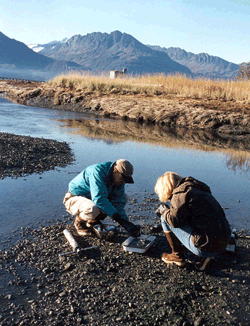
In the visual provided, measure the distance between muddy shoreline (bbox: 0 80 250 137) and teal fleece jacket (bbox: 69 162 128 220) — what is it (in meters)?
14.3

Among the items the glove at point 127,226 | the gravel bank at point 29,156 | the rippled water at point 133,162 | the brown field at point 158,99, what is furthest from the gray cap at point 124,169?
the brown field at point 158,99

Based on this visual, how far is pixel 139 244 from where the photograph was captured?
4926 mm

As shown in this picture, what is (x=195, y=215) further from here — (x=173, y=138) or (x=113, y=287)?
(x=173, y=138)

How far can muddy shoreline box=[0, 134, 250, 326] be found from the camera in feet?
11.6

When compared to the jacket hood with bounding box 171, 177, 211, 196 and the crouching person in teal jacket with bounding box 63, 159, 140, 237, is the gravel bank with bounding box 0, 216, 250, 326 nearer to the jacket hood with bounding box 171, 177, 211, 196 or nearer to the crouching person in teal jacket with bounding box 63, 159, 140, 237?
the crouching person in teal jacket with bounding box 63, 159, 140, 237

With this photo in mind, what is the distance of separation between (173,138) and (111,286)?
12.3 metres

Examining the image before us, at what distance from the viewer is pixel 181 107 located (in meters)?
21.6

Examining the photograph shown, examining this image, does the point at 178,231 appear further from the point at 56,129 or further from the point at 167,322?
the point at 56,129

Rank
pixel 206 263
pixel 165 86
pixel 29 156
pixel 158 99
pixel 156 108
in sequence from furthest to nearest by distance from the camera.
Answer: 1. pixel 165 86
2. pixel 158 99
3. pixel 156 108
4. pixel 29 156
5. pixel 206 263

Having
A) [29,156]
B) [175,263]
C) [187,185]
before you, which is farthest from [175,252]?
[29,156]

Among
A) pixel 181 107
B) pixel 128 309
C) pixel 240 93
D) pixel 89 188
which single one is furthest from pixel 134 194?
pixel 240 93

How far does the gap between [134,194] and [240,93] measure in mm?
17270

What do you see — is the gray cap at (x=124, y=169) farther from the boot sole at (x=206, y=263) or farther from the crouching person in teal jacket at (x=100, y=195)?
the boot sole at (x=206, y=263)

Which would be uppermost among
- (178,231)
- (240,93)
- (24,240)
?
(240,93)
